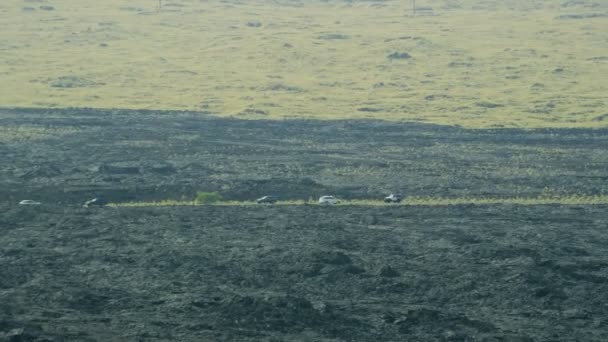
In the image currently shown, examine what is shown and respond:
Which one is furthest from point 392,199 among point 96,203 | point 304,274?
point 304,274

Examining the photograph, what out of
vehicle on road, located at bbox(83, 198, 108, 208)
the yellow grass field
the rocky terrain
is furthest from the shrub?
the yellow grass field

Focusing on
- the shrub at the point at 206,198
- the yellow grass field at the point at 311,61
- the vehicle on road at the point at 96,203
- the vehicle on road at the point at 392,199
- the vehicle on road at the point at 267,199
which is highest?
the vehicle on road at the point at 96,203

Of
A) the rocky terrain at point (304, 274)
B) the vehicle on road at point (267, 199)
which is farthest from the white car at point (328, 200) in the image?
the vehicle on road at point (267, 199)

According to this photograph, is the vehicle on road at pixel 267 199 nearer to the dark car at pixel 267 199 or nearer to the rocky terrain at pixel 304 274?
the dark car at pixel 267 199

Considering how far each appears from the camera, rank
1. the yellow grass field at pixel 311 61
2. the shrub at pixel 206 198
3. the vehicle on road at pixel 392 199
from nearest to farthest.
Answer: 1. the shrub at pixel 206 198
2. the vehicle on road at pixel 392 199
3. the yellow grass field at pixel 311 61

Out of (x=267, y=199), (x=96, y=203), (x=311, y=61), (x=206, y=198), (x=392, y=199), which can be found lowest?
(x=311, y=61)

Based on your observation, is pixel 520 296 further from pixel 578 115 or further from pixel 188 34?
pixel 188 34

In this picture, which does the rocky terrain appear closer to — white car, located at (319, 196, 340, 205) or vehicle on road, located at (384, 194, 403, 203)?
white car, located at (319, 196, 340, 205)

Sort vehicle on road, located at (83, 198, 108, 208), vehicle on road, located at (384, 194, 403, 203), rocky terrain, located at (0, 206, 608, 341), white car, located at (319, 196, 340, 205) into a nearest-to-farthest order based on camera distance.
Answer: rocky terrain, located at (0, 206, 608, 341) → vehicle on road, located at (83, 198, 108, 208) → white car, located at (319, 196, 340, 205) → vehicle on road, located at (384, 194, 403, 203)

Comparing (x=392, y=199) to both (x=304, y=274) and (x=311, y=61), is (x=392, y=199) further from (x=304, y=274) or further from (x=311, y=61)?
(x=311, y=61)
